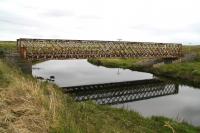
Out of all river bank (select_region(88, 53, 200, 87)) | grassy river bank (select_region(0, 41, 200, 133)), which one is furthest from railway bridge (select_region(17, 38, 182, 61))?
grassy river bank (select_region(0, 41, 200, 133))

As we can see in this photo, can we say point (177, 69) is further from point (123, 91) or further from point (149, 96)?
point (149, 96)

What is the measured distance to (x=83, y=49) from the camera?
53.0 m

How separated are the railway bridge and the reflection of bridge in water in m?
6.15

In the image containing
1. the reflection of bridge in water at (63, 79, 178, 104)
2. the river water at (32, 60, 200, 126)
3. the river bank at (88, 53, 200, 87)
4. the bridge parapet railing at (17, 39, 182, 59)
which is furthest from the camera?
the river bank at (88, 53, 200, 87)

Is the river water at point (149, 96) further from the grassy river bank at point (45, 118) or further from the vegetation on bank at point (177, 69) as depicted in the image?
the grassy river bank at point (45, 118)

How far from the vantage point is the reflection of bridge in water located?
3541cm

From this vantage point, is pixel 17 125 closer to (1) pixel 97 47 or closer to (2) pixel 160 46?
(1) pixel 97 47

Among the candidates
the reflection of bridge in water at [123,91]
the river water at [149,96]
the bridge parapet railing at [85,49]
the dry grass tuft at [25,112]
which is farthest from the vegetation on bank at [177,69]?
the dry grass tuft at [25,112]

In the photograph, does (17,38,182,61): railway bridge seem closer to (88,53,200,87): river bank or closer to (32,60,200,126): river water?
(88,53,200,87): river bank

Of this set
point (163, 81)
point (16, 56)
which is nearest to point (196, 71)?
point (163, 81)

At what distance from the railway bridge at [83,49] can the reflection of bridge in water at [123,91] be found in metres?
6.15

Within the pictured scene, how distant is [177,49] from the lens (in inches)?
2606

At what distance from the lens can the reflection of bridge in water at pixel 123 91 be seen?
3541 cm

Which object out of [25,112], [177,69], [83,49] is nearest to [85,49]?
[83,49]
